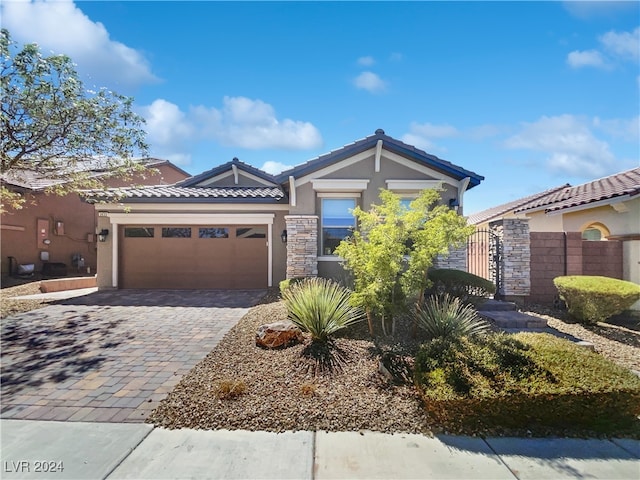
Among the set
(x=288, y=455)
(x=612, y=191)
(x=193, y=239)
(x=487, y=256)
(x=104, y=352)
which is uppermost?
(x=612, y=191)

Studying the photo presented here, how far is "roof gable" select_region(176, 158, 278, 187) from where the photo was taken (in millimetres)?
16391

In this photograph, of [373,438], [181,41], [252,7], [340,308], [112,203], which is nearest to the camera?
[373,438]

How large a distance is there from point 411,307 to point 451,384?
2.84 m

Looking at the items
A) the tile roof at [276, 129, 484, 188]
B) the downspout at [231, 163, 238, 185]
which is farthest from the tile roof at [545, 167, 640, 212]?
the downspout at [231, 163, 238, 185]

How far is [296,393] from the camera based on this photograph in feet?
14.3

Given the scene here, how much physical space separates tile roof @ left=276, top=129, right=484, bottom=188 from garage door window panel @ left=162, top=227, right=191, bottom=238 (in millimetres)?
4477

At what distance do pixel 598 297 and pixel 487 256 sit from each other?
3.09m

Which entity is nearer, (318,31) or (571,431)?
(571,431)

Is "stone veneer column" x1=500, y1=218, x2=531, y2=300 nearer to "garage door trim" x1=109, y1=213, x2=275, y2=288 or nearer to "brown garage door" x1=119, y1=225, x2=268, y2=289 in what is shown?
"garage door trim" x1=109, y1=213, x2=275, y2=288

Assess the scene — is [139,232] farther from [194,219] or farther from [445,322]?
[445,322]

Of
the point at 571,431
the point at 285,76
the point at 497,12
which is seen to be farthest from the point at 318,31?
the point at 571,431

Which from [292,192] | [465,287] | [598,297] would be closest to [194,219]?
[292,192]

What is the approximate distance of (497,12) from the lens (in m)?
7.88

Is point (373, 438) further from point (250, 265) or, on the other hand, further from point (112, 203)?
point (112, 203)
